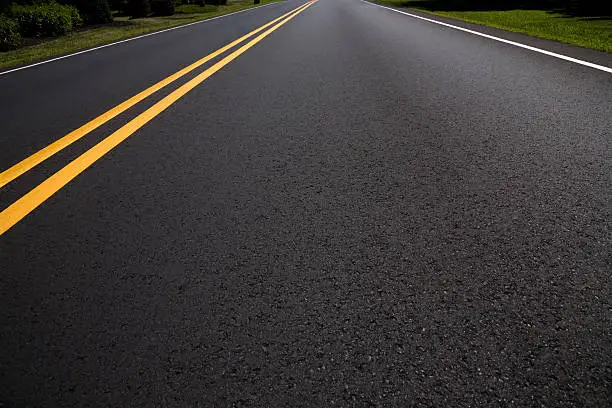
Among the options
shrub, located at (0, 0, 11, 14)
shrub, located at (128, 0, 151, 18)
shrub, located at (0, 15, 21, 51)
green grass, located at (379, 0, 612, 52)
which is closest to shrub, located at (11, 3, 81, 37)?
shrub, located at (0, 0, 11, 14)

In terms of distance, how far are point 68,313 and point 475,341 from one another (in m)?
1.36

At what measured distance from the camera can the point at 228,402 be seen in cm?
121

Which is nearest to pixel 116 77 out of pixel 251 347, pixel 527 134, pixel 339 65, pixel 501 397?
pixel 339 65

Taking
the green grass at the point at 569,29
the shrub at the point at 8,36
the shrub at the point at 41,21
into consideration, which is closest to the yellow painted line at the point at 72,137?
the green grass at the point at 569,29

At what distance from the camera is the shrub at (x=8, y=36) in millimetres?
11547

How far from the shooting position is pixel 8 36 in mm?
11781

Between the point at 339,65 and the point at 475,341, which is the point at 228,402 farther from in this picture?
the point at 339,65

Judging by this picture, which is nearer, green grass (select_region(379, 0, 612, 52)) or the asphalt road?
the asphalt road

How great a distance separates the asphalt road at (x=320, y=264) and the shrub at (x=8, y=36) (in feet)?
32.4

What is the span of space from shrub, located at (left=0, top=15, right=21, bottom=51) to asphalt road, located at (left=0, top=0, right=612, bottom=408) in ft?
32.4

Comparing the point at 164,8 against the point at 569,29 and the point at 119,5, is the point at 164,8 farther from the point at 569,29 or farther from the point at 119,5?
the point at 569,29

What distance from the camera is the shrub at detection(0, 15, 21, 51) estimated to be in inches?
455

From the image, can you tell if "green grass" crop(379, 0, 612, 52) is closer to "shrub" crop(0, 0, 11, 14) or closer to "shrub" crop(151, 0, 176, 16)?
"shrub" crop(0, 0, 11, 14)

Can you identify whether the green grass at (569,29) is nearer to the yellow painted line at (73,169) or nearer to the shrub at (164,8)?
the yellow painted line at (73,169)
